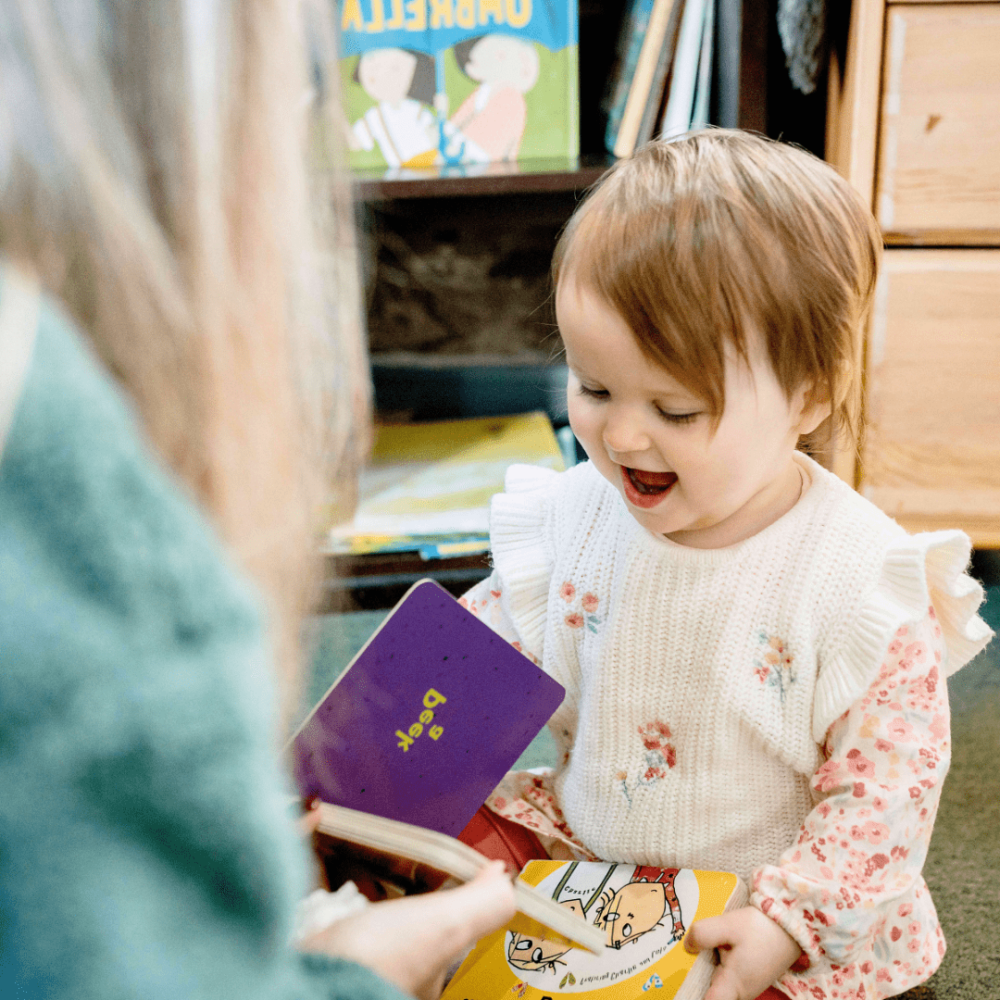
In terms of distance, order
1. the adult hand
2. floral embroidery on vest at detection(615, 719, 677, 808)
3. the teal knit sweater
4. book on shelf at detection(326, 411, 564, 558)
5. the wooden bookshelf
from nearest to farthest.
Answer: the teal knit sweater
the adult hand
floral embroidery on vest at detection(615, 719, 677, 808)
the wooden bookshelf
book on shelf at detection(326, 411, 564, 558)

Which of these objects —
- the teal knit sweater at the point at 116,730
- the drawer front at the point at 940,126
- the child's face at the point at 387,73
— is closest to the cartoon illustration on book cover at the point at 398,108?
the child's face at the point at 387,73

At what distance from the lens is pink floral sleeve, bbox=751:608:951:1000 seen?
559 millimetres

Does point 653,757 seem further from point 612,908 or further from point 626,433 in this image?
point 626,433

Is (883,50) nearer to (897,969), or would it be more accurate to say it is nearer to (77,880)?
(897,969)

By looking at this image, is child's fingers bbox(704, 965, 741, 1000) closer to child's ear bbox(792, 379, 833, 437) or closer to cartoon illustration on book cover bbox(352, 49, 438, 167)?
child's ear bbox(792, 379, 833, 437)

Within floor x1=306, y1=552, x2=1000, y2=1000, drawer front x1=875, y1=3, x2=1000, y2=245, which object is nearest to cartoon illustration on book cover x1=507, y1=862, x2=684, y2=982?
floor x1=306, y1=552, x2=1000, y2=1000

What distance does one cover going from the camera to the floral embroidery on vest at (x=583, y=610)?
0.67m

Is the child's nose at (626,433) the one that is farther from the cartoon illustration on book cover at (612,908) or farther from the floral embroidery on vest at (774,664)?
the cartoon illustration on book cover at (612,908)

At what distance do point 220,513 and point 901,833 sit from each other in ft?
1.49

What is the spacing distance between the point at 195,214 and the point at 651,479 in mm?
366

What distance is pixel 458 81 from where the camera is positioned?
1.18 m

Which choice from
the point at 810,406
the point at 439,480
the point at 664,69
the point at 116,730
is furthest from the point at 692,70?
the point at 116,730

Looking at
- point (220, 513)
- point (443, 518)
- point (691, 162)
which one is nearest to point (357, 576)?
point (443, 518)

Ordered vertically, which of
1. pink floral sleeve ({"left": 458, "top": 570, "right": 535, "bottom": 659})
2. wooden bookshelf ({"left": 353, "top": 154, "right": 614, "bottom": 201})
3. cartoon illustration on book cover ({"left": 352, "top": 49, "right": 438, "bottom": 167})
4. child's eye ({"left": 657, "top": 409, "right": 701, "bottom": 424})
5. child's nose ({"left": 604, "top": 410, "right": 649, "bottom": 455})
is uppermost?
cartoon illustration on book cover ({"left": 352, "top": 49, "right": 438, "bottom": 167})
